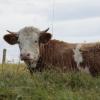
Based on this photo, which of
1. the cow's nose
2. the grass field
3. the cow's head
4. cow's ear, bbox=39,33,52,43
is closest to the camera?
the grass field

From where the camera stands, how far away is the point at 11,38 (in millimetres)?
13805

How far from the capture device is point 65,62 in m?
12.9

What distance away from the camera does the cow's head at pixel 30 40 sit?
1262 cm

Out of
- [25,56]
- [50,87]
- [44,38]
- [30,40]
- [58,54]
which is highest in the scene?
[44,38]

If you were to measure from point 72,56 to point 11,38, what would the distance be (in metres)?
2.21

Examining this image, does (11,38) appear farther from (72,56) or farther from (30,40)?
(72,56)

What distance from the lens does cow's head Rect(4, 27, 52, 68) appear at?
12.6m

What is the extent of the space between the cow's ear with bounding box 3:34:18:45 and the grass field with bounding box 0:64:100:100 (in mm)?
4151

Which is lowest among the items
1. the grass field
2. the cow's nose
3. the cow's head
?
the grass field

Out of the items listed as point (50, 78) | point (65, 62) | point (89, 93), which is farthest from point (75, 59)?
point (89, 93)

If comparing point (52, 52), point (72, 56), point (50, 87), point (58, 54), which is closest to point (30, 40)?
point (52, 52)

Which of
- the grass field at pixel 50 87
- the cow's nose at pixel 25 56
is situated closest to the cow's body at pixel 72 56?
the cow's nose at pixel 25 56

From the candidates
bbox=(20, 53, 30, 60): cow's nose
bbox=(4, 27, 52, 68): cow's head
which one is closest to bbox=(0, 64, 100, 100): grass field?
bbox=(20, 53, 30, 60): cow's nose

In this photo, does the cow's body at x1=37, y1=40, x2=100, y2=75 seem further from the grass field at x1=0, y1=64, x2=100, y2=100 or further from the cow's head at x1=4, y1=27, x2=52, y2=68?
the grass field at x1=0, y1=64, x2=100, y2=100
